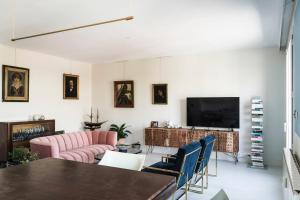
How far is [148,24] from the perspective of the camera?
4.16 m

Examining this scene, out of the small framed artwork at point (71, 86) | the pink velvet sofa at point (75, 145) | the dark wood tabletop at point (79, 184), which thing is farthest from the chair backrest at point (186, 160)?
the small framed artwork at point (71, 86)

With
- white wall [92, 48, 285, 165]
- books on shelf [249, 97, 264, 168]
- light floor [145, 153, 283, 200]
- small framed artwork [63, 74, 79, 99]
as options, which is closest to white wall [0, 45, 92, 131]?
small framed artwork [63, 74, 79, 99]

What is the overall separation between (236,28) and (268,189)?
9.53 ft

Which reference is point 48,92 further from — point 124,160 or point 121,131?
point 124,160

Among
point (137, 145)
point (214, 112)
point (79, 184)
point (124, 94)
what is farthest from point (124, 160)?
point (124, 94)

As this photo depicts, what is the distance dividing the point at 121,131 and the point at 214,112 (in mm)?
2886

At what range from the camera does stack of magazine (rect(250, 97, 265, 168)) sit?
215 inches

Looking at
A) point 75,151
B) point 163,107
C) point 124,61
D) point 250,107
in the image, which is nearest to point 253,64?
point 250,107

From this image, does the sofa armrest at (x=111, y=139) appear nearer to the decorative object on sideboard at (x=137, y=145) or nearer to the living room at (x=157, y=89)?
the living room at (x=157, y=89)

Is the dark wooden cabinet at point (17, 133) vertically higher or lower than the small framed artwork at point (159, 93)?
lower

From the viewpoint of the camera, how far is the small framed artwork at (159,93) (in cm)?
702

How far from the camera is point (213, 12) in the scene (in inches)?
141

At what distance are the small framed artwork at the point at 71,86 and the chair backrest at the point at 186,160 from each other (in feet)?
16.9

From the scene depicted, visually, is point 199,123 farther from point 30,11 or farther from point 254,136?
point 30,11
